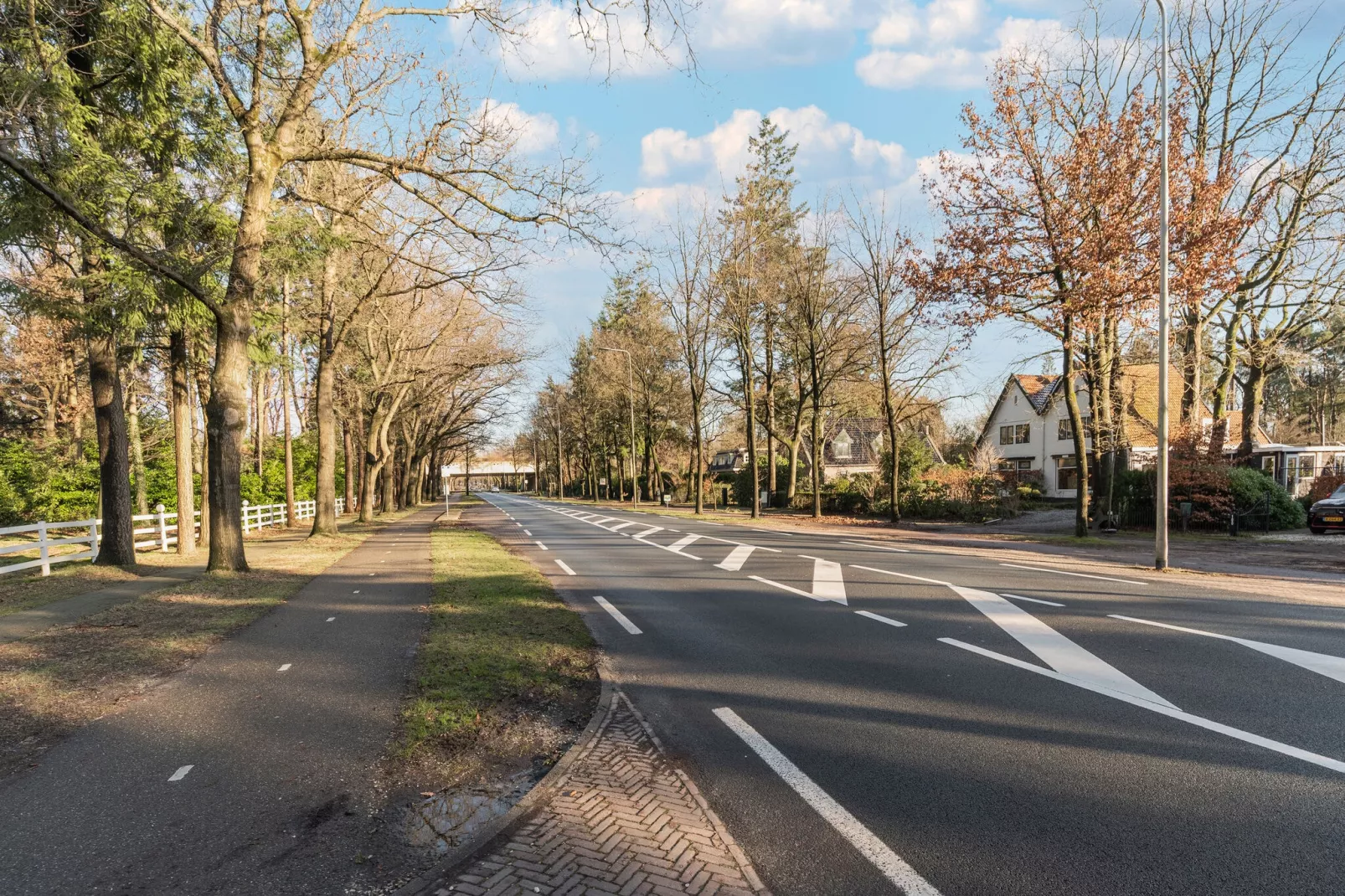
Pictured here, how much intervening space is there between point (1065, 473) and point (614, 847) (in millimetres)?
48947

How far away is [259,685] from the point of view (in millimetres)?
5605

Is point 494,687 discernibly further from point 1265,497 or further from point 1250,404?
point 1250,404

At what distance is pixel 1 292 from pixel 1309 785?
16.7 m

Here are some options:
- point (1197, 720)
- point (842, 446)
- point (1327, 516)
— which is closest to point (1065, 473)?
point (842, 446)

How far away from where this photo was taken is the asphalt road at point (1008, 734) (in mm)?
3027

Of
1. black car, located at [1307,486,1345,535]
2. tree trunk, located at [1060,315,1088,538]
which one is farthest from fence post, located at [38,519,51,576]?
black car, located at [1307,486,1345,535]

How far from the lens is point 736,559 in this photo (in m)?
14.4

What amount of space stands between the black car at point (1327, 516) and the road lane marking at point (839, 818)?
22682 mm

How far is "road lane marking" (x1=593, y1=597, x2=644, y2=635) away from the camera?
7.93 meters

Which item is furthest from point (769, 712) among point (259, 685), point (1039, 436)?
point (1039, 436)

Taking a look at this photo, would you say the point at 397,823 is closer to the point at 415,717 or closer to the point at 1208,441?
the point at 415,717

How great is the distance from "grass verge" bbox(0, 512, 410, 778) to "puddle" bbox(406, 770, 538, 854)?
104 inches

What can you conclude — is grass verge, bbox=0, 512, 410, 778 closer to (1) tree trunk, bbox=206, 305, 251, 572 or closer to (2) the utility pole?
(1) tree trunk, bbox=206, 305, 251, 572

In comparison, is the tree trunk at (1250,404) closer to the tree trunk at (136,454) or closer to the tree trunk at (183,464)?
the tree trunk at (183,464)
